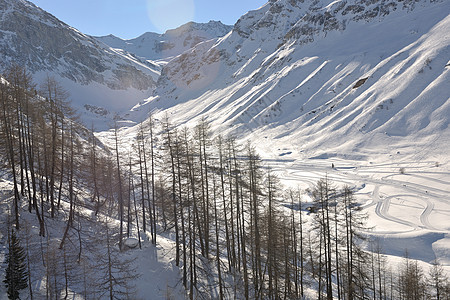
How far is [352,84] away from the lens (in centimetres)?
11250

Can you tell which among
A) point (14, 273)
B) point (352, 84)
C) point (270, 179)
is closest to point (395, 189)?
point (270, 179)

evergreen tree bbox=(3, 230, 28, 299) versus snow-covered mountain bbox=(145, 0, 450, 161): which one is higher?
snow-covered mountain bbox=(145, 0, 450, 161)

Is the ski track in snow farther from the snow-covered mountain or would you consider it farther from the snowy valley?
the snow-covered mountain

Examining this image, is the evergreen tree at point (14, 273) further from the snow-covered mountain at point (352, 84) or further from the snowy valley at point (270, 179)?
the snow-covered mountain at point (352, 84)

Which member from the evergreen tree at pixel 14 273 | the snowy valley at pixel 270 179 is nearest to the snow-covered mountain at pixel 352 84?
the snowy valley at pixel 270 179

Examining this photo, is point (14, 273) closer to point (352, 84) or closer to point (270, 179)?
point (270, 179)

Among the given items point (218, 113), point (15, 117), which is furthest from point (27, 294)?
point (218, 113)

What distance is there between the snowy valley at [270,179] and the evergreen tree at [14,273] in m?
0.81

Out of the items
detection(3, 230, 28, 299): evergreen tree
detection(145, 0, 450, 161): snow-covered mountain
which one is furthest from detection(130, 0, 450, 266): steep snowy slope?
detection(3, 230, 28, 299): evergreen tree

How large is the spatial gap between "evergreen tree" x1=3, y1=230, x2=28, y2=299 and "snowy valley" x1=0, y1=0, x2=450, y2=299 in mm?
813

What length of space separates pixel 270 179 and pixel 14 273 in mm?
17558

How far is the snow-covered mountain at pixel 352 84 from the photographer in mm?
83875

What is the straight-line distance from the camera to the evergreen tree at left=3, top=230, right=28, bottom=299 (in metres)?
14.4

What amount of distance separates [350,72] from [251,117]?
4954 centimetres
